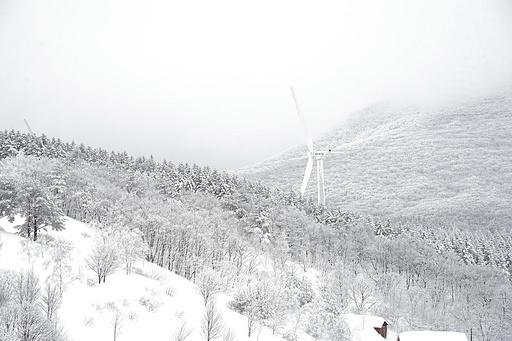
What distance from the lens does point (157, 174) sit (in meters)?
103

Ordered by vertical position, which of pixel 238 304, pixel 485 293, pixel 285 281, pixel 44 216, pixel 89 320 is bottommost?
pixel 485 293

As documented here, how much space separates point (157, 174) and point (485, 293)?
82191mm

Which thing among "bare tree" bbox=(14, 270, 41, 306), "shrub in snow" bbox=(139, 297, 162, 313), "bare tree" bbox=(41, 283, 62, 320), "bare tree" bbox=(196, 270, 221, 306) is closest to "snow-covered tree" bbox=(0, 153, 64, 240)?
"shrub in snow" bbox=(139, 297, 162, 313)

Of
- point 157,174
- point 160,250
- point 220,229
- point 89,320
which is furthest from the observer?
point 157,174

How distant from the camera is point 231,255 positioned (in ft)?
224

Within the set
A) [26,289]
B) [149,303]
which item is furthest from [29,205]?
[26,289]

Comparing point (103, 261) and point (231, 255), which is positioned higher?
point (103, 261)

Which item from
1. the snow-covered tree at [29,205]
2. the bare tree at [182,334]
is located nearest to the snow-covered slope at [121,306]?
the bare tree at [182,334]

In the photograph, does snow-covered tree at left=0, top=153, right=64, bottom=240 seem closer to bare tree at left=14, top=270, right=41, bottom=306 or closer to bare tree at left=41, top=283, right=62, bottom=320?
bare tree at left=41, top=283, right=62, bottom=320

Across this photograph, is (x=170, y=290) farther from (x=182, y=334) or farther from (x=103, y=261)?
(x=182, y=334)

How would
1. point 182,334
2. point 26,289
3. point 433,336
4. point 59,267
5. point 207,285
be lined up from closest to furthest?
point 26,289 < point 182,334 < point 59,267 < point 207,285 < point 433,336

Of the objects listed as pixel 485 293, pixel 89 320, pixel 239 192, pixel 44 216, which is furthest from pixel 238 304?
pixel 485 293

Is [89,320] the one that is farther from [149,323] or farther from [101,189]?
[101,189]

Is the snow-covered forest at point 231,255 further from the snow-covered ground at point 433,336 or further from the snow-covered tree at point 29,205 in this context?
the snow-covered ground at point 433,336
